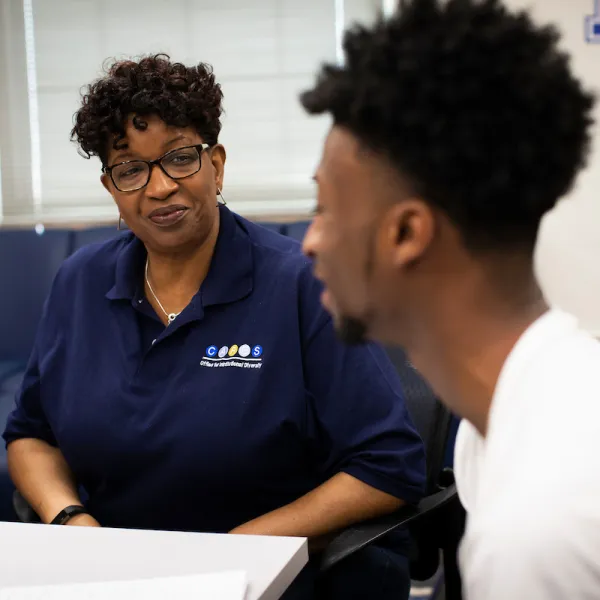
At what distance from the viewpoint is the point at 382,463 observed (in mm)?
1406

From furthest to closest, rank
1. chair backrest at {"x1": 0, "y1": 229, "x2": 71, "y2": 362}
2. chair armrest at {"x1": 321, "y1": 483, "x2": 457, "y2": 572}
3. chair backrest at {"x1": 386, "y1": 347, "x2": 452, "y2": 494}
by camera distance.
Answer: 1. chair backrest at {"x1": 0, "y1": 229, "x2": 71, "y2": 362}
2. chair backrest at {"x1": 386, "y1": 347, "x2": 452, "y2": 494}
3. chair armrest at {"x1": 321, "y1": 483, "x2": 457, "y2": 572}

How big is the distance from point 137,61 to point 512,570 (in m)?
1.31

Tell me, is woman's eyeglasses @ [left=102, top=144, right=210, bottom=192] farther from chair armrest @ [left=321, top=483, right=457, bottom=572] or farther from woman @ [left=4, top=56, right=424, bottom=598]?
chair armrest @ [left=321, top=483, right=457, bottom=572]

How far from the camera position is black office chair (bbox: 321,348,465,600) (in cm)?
153

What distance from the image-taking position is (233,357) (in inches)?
56.9

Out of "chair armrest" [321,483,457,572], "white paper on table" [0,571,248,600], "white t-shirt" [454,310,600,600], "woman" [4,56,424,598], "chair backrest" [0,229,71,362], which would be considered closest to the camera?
"white t-shirt" [454,310,600,600]

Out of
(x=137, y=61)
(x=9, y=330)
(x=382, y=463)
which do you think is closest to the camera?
(x=382, y=463)

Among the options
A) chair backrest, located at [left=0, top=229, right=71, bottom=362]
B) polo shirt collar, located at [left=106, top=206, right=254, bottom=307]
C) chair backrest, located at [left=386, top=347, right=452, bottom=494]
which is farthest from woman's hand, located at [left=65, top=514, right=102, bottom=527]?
chair backrest, located at [left=0, top=229, right=71, bottom=362]

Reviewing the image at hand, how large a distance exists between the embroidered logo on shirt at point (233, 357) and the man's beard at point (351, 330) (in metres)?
0.61

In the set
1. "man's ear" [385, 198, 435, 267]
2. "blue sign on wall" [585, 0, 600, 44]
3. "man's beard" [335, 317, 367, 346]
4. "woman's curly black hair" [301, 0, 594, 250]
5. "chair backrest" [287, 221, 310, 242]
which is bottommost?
"chair backrest" [287, 221, 310, 242]

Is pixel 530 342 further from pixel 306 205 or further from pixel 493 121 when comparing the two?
pixel 306 205

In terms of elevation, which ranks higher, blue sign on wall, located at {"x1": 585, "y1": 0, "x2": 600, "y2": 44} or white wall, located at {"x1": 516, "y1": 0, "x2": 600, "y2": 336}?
blue sign on wall, located at {"x1": 585, "y1": 0, "x2": 600, "y2": 44}

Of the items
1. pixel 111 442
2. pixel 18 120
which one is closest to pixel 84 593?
pixel 111 442

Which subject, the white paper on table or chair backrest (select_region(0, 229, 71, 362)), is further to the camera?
chair backrest (select_region(0, 229, 71, 362))
